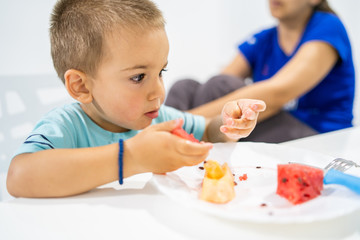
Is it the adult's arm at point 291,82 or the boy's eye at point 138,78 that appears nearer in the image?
the boy's eye at point 138,78

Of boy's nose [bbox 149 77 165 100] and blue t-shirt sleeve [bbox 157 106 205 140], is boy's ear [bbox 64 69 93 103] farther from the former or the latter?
blue t-shirt sleeve [bbox 157 106 205 140]

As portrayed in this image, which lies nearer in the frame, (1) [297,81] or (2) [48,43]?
(1) [297,81]

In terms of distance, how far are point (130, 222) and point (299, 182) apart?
300 mm

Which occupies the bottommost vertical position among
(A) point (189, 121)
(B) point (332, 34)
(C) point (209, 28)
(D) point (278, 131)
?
(D) point (278, 131)

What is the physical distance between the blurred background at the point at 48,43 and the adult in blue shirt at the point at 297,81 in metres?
0.41

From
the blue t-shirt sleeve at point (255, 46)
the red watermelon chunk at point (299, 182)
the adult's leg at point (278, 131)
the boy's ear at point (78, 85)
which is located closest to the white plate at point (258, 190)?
the red watermelon chunk at point (299, 182)

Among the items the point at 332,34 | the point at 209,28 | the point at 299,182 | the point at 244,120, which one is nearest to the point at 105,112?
the point at 244,120

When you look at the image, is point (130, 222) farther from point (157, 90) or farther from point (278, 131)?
point (278, 131)

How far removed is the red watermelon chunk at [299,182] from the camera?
0.60 m

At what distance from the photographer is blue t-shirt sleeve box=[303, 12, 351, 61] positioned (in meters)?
1.44

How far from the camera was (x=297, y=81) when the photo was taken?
4.57 feet

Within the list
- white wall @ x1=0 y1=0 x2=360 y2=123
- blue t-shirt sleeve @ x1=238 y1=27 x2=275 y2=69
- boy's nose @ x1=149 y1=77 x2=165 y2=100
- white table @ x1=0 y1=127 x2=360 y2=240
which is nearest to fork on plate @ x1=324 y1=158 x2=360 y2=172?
white table @ x1=0 y1=127 x2=360 y2=240

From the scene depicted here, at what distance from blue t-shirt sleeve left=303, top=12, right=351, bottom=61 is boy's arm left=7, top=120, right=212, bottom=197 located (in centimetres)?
107

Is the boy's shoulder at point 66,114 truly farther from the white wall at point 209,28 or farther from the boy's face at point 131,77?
the white wall at point 209,28
